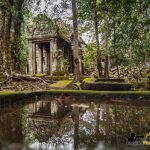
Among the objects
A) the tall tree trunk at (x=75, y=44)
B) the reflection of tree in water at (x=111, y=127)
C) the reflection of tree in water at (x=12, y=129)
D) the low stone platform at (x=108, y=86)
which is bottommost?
the reflection of tree in water at (x=111, y=127)

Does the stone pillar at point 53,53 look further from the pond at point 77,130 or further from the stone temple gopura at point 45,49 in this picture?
the pond at point 77,130

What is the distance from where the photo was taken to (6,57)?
1330 centimetres

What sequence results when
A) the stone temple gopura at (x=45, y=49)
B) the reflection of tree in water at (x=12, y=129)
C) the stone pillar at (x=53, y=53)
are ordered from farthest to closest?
1. the stone temple gopura at (x=45, y=49)
2. the stone pillar at (x=53, y=53)
3. the reflection of tree in water at (x=12, y=129)

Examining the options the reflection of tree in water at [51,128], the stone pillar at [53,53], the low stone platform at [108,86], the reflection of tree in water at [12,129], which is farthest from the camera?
the stone pillar at [53,53]

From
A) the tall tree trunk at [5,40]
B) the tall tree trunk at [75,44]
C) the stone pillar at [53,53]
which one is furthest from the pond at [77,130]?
the stone pillar at [53,53]

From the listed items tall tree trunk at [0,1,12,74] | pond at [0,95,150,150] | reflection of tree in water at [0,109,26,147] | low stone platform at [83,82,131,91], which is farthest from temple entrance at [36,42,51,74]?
reflection of tree in water at [0,109,26,147]

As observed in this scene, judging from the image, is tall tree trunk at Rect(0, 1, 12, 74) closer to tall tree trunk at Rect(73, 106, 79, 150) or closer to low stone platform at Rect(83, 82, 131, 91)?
low stone platform at Rect(83, 82, 131, 91)

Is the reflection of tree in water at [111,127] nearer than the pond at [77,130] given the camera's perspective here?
No

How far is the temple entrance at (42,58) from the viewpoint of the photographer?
28894 mm

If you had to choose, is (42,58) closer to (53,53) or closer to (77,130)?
(53,53)

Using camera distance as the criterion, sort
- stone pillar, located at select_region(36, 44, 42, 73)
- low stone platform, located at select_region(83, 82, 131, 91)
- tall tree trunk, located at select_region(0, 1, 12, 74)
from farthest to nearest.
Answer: stone pillar, located at select_region(36, 44, 42, 73) < tall tree trunk, located at select_region(0, 1, 12, 74) < low stone platform, located at select_region(83, 82, 131, 91)

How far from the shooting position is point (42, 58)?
29578 mm

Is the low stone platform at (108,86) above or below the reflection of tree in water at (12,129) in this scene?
above

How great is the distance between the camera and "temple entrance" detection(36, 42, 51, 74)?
28.9 m
